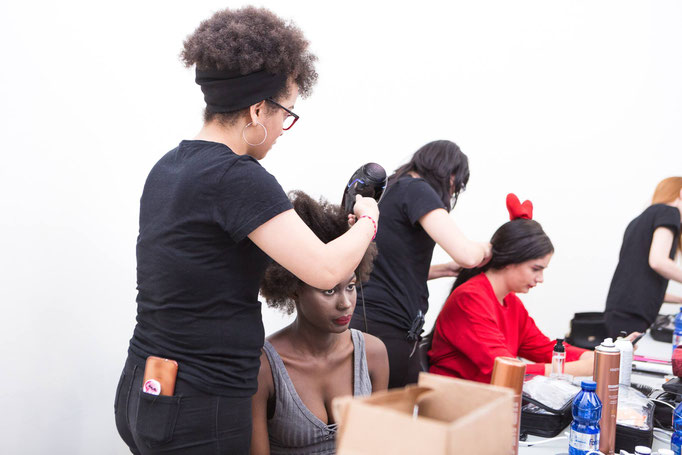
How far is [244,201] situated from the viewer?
109cm

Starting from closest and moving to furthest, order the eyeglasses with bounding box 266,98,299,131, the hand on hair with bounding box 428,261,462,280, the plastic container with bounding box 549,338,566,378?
1. the eyeglasses with bounding box 266,98,299,131
2. the plastic container with bounding box 549,338,566,378
3. the hand on hair with bounding box 428,261,462,280

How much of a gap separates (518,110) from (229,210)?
10.1ft

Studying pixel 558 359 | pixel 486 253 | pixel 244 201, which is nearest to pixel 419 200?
pixel 486 253

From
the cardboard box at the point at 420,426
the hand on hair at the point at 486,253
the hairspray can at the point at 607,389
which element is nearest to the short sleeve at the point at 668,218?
the hand on hair at the point at 486,253

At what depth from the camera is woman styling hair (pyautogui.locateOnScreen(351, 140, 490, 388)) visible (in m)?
1.96

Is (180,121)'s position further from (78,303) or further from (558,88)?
(558,88)

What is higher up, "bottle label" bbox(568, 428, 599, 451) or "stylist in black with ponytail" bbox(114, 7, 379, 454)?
"stylist in black with ponytail" bbox(114, 7, 379, 454)

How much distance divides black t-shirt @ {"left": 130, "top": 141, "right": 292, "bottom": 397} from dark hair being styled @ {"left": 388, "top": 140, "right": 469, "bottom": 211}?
103cm

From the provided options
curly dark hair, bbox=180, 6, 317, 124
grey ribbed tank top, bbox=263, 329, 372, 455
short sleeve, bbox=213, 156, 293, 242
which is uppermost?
curly dark hair, bbox=180, 6, 317, 124

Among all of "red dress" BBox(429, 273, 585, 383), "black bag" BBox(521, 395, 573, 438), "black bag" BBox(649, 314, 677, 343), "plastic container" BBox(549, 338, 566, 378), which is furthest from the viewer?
"black bag" BBox(649, 314, 677, 343)

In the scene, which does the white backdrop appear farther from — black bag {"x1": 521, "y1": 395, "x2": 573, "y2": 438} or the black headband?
black bag {"x1": 521, "y1": 395, "x2": 573, "y2": 438}

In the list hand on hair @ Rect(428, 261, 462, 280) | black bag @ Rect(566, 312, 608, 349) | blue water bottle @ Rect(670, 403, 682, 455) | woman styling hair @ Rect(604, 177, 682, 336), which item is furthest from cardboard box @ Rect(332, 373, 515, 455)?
woman styling hair @ Rect(604, 177, 682, 336)

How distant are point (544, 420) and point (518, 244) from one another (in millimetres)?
790

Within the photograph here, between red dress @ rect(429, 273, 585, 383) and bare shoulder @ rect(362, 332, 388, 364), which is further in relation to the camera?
red dress @ rect(429, 273, 585, 383)
